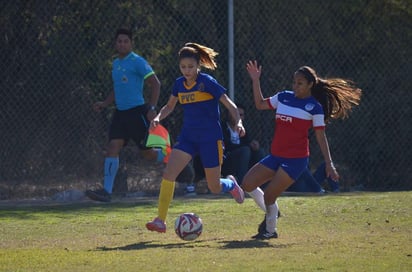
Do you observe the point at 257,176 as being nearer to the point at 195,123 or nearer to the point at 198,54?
the point at 195,123

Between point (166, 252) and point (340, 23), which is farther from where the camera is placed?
point (340, 23)

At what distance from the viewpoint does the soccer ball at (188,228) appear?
8.45 m

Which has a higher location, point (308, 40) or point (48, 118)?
point (308, 40)

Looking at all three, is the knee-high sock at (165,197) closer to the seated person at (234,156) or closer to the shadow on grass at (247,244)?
the shadow on grass at (247,244)

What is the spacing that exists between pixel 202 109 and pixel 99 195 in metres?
3.47

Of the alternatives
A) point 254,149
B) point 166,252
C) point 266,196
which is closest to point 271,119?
point 254,149

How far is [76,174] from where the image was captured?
13672 mm

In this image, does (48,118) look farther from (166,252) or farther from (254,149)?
(166,252)

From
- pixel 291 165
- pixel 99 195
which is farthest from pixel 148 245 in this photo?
pixel 99 195

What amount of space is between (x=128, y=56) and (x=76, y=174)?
2.23 meters

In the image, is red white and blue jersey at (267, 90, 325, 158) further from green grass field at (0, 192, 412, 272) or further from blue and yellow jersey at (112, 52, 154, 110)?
blue and yellow jersey at (112, 52, 154, 110)

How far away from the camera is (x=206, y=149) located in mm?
8945

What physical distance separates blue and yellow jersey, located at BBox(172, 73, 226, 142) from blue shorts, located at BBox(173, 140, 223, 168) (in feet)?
0.15

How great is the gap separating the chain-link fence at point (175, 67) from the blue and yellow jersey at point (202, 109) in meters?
4.92
